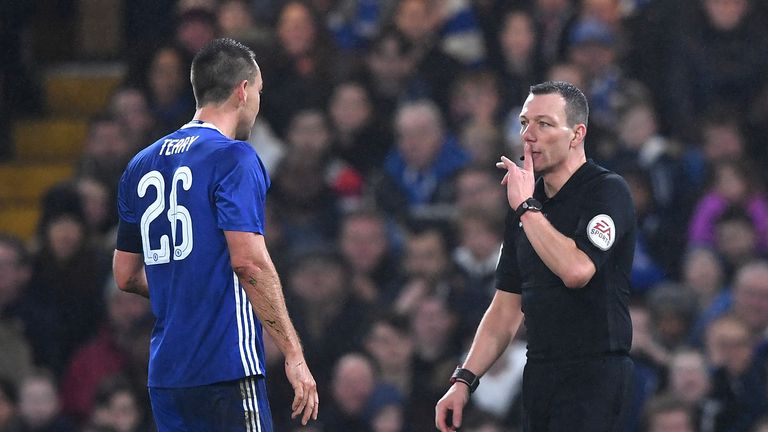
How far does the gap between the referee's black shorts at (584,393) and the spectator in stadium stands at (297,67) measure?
18.4 feet

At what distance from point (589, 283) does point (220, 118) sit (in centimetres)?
145

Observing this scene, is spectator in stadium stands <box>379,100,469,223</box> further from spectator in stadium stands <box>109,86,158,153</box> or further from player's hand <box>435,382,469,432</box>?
player's hand <box>435,382,469,432</box>

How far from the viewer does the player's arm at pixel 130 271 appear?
19.1 ft

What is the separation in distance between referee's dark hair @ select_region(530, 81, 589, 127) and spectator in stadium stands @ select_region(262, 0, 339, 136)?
5.39m

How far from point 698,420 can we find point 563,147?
340cm

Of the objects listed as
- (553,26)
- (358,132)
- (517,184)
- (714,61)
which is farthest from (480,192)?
(517,184)

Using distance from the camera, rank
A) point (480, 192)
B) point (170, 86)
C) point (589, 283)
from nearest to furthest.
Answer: point (589, 283)
point (480, 192)
point (170, 86)

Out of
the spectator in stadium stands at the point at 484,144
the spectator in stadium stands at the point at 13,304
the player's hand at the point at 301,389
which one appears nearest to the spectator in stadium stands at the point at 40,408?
the spectator in stadium stands at the point at 13,304

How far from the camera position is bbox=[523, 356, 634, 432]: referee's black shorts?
18.3ft

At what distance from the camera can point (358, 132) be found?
35.6ft

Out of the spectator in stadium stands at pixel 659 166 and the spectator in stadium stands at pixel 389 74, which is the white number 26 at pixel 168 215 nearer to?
the spectator in stadium stands at pixel 659 166

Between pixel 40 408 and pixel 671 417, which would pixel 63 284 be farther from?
pixel 671 417

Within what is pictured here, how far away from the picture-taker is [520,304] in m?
5.94

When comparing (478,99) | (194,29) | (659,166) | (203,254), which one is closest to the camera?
(203,254)
